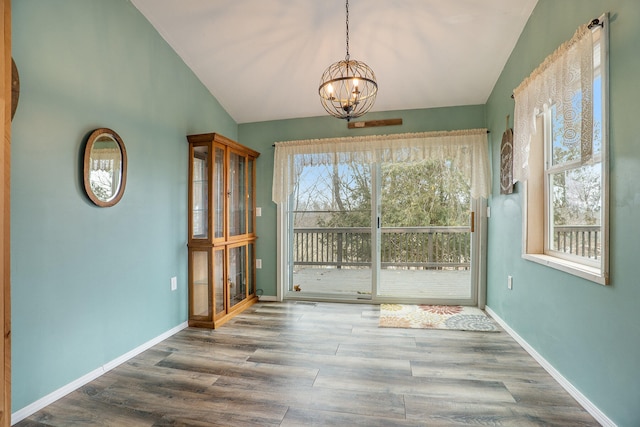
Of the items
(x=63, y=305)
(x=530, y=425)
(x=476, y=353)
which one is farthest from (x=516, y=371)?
(x=63, y=305)

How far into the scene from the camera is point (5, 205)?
133 cm

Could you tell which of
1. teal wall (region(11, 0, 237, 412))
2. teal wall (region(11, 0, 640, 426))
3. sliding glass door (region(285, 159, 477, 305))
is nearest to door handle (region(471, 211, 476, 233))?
sliding glass door (region(285, 159, 477, 305))

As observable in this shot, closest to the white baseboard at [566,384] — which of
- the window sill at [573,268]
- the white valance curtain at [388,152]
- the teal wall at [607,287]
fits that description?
the teal wall at [607,287]

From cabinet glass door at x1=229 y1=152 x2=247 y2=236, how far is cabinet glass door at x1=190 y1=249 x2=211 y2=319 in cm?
43

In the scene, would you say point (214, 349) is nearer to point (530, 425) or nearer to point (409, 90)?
point (530, 425)

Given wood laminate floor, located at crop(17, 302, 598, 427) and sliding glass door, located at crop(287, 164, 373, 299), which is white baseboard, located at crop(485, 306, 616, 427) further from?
sliding glass door, located at crop(287, 164, 373, 299)

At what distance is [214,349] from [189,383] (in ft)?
1.70

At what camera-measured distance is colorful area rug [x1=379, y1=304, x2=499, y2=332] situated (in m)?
3.07

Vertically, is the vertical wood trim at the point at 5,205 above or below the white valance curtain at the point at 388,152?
below

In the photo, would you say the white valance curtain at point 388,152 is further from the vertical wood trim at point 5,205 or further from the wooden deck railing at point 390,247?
the vertical wood trim at point 5,205

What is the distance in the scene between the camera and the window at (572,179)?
1647 millimetres

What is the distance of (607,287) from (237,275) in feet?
10.5

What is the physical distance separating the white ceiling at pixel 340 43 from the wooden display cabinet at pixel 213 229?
783 mm

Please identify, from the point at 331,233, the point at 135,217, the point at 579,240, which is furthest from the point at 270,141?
the point at 579,240
